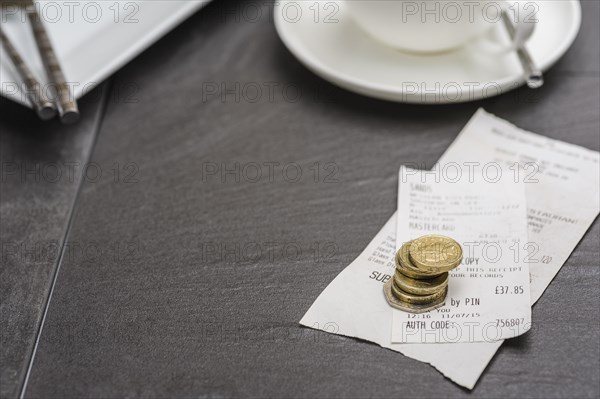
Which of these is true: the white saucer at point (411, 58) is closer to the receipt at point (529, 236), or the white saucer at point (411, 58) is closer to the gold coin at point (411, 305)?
the receipt at point (529, 236)

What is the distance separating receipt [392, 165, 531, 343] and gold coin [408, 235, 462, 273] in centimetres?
3

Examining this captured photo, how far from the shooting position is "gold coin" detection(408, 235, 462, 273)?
560 mm

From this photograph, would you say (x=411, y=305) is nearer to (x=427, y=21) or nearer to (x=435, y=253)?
(x=435, y=253)

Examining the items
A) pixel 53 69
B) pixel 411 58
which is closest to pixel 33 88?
pixel 53 69

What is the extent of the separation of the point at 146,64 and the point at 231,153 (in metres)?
0.18

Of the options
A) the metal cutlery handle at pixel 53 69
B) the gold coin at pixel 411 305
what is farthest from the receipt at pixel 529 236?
the metal cutlery handle at pixel 53 69

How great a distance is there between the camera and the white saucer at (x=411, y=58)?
74 cm

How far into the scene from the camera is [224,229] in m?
0.65

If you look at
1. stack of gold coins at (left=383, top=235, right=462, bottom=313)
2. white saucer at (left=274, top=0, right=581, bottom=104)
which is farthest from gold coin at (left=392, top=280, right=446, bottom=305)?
white saucer at (left=274, top=0, right=581, bottom=104)

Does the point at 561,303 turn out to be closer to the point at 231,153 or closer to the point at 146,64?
the point at 231,153

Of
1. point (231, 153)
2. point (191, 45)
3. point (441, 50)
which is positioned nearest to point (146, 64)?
point (191, 45)

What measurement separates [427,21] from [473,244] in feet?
0.75

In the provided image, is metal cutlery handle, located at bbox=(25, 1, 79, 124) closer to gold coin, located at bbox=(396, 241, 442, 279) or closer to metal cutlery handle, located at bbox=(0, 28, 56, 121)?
metal cutlery handle, located at bbox=(0, 28, 56, 121)

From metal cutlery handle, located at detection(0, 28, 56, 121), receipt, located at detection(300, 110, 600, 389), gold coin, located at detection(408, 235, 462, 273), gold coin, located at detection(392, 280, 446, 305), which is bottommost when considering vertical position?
receipt, located at detection(300, 110, 600, 389)
